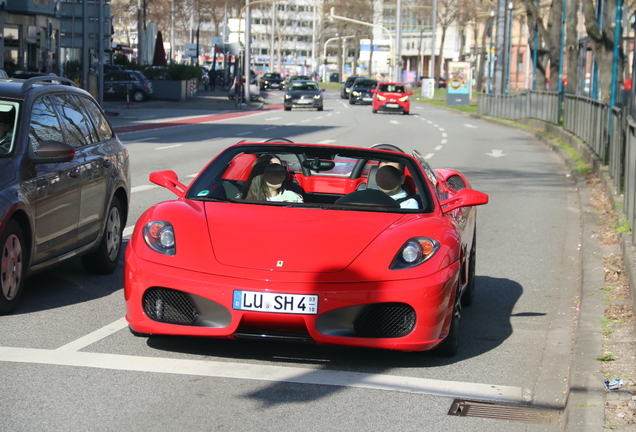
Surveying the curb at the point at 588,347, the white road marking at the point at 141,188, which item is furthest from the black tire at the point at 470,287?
the white road marking at the point at 141,188

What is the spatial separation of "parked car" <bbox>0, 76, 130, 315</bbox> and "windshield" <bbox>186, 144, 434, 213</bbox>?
1.11 meters

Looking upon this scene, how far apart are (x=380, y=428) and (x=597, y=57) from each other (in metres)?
23.1

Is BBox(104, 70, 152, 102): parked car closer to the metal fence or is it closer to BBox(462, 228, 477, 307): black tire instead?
the metal fence

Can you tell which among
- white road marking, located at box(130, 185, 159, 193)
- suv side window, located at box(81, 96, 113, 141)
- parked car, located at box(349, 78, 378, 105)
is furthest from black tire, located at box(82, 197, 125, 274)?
parked car, located at box(349, 78, 378, 105)

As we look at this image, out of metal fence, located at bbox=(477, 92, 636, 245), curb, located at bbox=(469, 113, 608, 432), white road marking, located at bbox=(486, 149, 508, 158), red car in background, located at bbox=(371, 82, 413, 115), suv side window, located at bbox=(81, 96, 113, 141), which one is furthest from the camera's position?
red car in background, located at bbox=(371, 82, 413, 115)

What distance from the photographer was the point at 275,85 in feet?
334

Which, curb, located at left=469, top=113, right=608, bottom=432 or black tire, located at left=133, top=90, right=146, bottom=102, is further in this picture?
black tire, located at left=133, top=90, right=146, bottom=102

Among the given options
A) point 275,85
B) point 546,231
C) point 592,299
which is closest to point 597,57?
point 546,231

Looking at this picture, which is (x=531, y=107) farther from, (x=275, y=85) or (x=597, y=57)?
(x=275, y=85)

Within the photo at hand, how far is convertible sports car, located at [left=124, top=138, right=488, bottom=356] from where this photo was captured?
202 inches

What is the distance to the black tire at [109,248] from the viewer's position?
7.86 metres

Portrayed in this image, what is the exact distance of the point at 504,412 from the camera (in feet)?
15.5

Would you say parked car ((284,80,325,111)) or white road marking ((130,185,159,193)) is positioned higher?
parked car ((284,80,325,111))

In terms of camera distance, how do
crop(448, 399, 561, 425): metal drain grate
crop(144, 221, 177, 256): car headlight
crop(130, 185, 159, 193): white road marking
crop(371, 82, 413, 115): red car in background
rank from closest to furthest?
crop(448, 399, 561, 425): metal drain grate, crop(144, 221, 177, 256): car headlight, crop(130, 185, 159, 193): white road marking, crop(371, 82, 413, 115): red car in background
